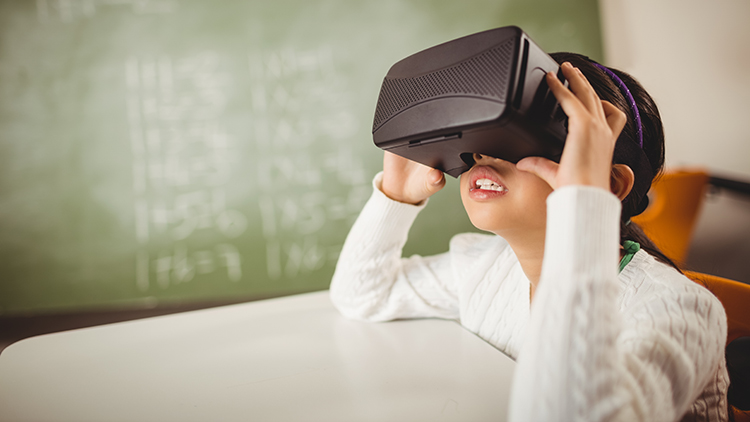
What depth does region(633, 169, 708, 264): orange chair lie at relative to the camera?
1731 mm

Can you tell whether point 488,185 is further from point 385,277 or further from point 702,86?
point 702,86

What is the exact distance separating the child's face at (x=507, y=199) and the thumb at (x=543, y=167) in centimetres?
6

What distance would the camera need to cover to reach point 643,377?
0.42 meters

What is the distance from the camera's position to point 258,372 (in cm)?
62

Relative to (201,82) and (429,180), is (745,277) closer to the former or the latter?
(429,180)

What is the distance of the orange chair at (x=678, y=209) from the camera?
1.73 m

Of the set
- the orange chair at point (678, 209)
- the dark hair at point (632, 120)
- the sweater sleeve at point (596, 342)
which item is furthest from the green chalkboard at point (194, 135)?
the sweater sleeve at point (596, 342)

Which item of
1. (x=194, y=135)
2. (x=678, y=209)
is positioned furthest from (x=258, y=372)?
(x=678, y=209)

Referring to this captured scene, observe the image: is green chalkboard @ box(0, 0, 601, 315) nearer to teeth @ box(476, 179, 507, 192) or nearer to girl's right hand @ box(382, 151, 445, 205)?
girl's right hand @ box(382, 151, 445, 205)

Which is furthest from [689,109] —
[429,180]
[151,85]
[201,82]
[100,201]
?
[100,201]

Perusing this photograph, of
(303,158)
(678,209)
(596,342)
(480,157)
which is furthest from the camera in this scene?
(303,158)

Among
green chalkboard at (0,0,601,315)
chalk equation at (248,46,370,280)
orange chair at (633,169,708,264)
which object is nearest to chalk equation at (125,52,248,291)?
green chalkboard at (0,0,601,315)

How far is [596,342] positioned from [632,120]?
39 centimetres

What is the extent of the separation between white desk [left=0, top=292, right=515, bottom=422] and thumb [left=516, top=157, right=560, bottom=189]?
274 mm
